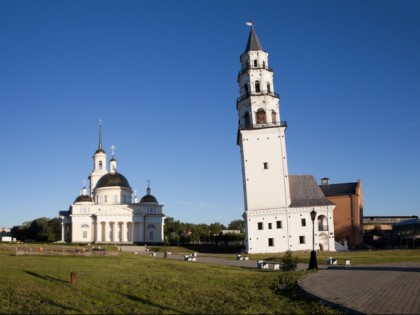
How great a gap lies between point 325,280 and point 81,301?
34.3 feet

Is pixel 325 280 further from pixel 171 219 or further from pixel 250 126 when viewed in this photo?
pixel 171 219

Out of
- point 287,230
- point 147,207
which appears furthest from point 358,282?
point 147,207

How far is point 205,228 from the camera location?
11238cm

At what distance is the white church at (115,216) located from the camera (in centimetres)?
8644

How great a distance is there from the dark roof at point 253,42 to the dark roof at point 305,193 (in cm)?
1757

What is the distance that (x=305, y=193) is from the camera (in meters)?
57.0

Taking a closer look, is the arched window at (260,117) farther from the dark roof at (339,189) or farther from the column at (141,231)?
the column at (141,231)

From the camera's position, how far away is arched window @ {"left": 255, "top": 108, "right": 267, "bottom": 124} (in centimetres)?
5612

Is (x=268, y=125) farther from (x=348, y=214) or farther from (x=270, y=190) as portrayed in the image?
(x=348, y=214)

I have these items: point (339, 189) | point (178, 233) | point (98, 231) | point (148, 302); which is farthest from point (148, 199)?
point (148, 302)

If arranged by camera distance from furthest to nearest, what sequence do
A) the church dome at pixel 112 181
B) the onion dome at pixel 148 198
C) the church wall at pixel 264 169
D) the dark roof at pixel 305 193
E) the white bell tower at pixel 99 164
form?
the white bell tower at pixel 99 164 < the onion dome at pixel 148 198 < the church dome at pixel 112 181 < the dark roof at pixel 305 193 < the church wall at pixel 264 169

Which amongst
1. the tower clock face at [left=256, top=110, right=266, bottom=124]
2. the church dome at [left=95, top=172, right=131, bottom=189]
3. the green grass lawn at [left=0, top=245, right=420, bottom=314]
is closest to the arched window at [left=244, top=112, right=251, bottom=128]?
the tower clock face at [left=256, top=110, right=266, bottom=124]

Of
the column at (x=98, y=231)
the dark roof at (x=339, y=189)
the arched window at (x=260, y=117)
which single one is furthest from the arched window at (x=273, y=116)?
the column at (x=98, y=231)

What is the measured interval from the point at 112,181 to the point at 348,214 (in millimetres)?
46514
